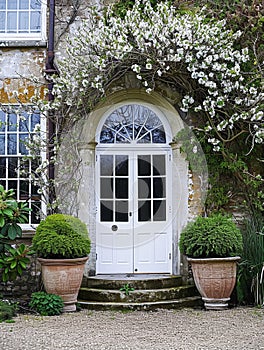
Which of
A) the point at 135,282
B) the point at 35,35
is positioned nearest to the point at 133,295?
the point at 135,282

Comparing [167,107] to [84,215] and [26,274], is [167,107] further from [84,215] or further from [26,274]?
[26,274]

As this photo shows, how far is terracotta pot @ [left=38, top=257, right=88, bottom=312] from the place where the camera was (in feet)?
25.5

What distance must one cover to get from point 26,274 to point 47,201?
1203 mm

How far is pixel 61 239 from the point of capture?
777cm

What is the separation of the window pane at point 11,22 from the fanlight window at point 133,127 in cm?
218

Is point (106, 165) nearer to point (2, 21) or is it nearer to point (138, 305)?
point (138, 305)

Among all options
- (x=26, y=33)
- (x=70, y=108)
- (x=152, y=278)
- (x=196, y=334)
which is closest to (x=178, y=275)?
(x=152, y=278)

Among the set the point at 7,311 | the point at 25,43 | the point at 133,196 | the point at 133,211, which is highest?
the point at 25,43

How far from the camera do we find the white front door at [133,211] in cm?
918

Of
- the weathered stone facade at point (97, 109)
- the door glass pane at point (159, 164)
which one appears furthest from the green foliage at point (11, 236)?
the door glass pane at point (159, 164)

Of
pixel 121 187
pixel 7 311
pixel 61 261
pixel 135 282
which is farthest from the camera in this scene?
pixel 121 187

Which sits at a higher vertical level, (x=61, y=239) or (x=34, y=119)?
(x=34, y=119)

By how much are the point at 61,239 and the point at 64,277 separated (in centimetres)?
54

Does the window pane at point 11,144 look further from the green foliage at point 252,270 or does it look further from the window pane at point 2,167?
the green foliage at point 252,270
